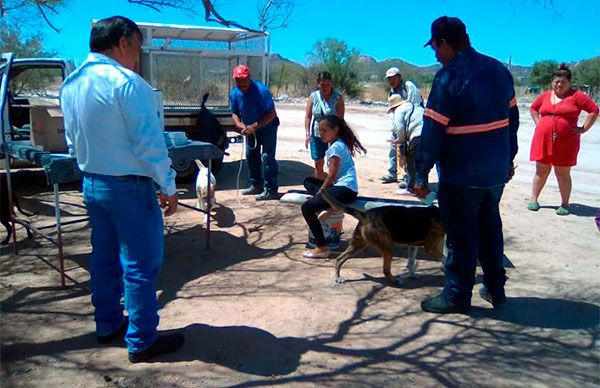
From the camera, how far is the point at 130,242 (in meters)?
2.79

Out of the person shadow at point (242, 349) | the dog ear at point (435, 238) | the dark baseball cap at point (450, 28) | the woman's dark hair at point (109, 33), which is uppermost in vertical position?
the dark baseball cap at point (450, 28)

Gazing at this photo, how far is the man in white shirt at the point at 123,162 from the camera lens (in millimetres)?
2609

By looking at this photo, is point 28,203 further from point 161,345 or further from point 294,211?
point 161,345

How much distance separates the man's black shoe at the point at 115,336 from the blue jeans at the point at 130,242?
272mm

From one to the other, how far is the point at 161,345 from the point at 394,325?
5.21 feet

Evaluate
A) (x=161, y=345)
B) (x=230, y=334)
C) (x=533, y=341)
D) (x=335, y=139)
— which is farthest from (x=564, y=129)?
(x=161, y=345)

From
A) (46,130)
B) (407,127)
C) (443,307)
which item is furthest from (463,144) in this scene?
(46,130)

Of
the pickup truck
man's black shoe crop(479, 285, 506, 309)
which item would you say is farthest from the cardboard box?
man's black shoe crop(479, 285, 506, 309)

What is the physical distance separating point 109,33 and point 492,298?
10.4ft

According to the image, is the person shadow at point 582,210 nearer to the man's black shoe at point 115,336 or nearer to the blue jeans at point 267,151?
the blue jeans at point 267,151

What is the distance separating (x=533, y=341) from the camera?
3.28m

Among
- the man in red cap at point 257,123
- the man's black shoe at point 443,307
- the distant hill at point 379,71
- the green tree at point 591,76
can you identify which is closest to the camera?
the man's black shoe at point 443,307

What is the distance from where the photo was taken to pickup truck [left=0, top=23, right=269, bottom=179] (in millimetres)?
8181

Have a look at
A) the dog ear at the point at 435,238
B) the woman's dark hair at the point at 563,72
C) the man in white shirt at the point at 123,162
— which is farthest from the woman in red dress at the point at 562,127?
the man in white shirt at the point at 123,162
